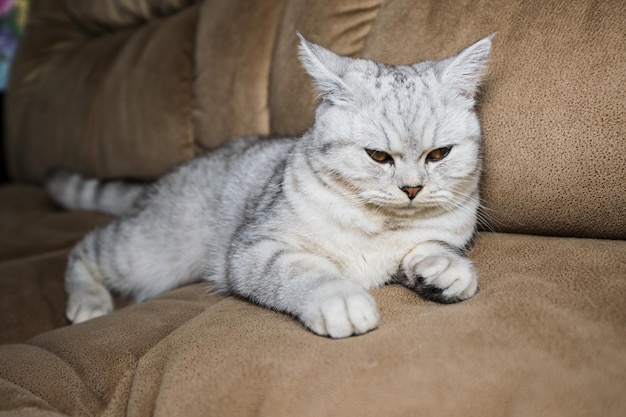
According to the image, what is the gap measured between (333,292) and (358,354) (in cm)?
16

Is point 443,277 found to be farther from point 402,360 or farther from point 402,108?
point 402,108

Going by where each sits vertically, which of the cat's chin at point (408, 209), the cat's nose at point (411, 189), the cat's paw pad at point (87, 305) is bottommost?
the cat's paw pad at point (87, 305)

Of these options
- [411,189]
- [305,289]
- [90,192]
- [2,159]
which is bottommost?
[2,159]

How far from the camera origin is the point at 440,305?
1.05 metres

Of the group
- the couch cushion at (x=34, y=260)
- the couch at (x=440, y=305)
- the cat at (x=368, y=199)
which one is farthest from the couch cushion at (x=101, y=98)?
the cat at (x=368, y=199)

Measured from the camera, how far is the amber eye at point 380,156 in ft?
3.92

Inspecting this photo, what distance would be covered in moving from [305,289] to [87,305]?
2.70 ft

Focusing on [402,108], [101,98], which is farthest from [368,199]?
[101,98]

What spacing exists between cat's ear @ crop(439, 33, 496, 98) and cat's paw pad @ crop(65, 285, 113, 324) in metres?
1.07

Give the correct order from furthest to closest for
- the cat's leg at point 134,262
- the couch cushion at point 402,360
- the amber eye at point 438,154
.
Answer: the cat's leg at point 134,262, the amber eye at point 438,154, the couch cushion at point 402,360

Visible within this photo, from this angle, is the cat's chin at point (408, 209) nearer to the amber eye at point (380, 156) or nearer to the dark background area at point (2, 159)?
the amber eye at point (380, 156)

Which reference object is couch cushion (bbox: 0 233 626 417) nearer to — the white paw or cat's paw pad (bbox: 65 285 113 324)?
the white paw

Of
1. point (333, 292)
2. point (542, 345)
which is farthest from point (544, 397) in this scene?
point (333, 292)

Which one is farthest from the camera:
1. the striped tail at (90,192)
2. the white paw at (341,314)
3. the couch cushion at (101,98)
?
the couch cushion at (101,98)
